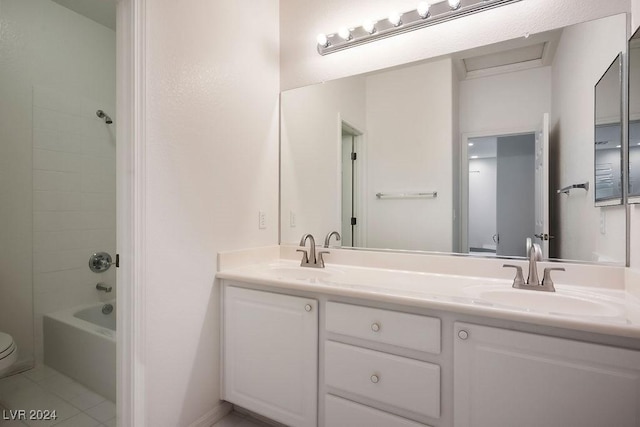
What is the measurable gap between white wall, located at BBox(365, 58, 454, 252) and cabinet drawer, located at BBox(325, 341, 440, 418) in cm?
66

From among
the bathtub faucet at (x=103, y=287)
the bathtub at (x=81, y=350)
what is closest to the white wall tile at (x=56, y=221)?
the bathtub faucet at (x=103, y=287)

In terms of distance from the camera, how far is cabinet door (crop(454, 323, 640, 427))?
0.84 m

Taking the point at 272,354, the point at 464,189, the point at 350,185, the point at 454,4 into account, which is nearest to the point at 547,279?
the point at 464,189

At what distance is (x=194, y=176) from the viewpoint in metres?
1.52

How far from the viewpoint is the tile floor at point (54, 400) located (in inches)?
64.4

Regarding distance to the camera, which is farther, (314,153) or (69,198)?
(69,198)

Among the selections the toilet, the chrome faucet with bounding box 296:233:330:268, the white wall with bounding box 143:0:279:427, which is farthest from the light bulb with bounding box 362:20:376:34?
the toilet

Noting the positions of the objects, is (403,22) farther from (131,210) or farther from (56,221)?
(56,221)

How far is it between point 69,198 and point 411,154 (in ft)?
8.21

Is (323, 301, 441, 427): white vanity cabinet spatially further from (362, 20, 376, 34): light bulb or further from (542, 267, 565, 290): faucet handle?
(362, 20, 376, 34): light bulb

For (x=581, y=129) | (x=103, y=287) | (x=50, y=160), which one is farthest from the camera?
(x=103, y=287)

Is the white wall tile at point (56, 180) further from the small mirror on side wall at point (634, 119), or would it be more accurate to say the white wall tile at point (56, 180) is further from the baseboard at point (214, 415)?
the small mirror on side wall at point (634, 119)

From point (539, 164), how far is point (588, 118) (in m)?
0.24

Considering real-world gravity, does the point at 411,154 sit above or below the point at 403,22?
below
